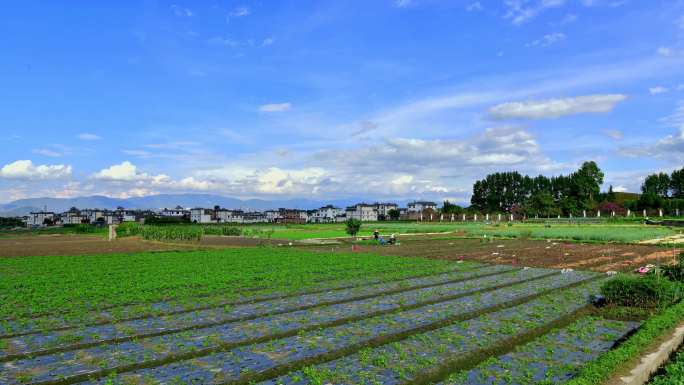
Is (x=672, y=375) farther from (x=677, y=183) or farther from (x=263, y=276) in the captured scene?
(x=677, y=183)

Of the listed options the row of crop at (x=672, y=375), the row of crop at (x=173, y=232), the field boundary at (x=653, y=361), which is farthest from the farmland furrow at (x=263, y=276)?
the row of crop at (x=173, y=232)

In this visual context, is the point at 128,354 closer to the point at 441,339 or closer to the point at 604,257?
the point at 441,339

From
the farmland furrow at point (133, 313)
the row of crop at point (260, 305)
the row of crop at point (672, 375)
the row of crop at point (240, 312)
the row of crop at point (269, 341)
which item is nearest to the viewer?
the row of crop at point (672, 375)

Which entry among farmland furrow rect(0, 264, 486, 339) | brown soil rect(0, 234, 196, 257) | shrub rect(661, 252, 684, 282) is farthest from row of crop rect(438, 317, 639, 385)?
brown soil rect(0, 234, 196, 257)

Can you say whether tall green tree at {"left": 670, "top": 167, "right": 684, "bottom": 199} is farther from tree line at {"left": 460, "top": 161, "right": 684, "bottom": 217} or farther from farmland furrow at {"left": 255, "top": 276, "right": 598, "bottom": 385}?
farmland furrow at {"left": 255, "top": 276, "right": 598, "bottom": 385}

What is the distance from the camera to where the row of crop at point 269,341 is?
8703mm

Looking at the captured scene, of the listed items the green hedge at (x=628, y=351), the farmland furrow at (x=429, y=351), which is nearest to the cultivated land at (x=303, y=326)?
the farmland furrow at (x=429, y=351)

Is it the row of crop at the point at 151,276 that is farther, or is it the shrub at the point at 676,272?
the shrub at the point at 676,272

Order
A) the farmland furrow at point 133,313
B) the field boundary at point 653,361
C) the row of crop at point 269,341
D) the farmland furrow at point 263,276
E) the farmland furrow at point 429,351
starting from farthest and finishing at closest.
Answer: the farmland furrow at point 263,276
the farmland furrow at point 133,313
the row of crop at point 269,341
the farmland furrow at point 429,351
the field boundary at point 653,361

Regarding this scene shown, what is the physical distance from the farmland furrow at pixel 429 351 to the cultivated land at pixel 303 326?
3 cm

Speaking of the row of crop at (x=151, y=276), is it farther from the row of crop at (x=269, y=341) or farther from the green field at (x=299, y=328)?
the row of crop at (x=269, y=341)

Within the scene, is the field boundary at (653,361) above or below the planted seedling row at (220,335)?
above

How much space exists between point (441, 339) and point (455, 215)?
12082 centimetres

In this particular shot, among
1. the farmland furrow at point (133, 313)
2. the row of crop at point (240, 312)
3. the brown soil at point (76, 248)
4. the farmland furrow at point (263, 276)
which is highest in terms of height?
the brown soil at point (76, 248)
